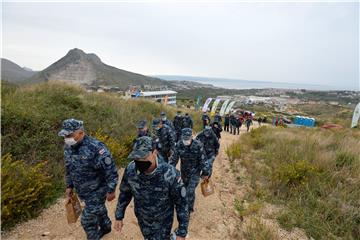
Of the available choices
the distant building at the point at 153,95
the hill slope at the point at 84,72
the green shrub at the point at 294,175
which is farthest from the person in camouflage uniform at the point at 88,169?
the hill slope at the point at 84,72

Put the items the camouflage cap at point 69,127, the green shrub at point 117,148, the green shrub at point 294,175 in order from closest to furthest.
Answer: the camouflage cap at point 69,127 < the green shrub at point 294,175 < the green shrub at point 117,148

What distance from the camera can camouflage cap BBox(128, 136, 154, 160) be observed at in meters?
2.22

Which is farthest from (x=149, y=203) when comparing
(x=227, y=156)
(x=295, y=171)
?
(x=227, y=156)

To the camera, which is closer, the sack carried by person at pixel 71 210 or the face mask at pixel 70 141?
the face mask at pixel 70 141

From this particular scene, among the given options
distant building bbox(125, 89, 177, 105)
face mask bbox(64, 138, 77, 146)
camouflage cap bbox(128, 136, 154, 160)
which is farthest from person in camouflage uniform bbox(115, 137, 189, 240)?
distant building bbox(125, 89, 177, 105)

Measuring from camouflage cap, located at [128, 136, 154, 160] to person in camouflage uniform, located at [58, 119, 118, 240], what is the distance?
43.9 inches

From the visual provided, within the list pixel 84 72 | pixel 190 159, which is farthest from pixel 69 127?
pixel 84 72

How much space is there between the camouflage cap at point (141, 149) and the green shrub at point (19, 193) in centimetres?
301

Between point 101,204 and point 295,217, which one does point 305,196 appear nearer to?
point 295,217

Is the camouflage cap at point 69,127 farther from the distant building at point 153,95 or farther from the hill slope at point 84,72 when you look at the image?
the hill slope at point 84,72

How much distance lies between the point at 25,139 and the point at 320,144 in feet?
34.2

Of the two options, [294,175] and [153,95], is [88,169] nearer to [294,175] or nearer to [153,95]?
[294,175]

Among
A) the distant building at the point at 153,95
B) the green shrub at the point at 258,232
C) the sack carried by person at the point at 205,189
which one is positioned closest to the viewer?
the green shrub at the point at 258,232

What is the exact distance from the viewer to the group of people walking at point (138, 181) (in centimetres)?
237
